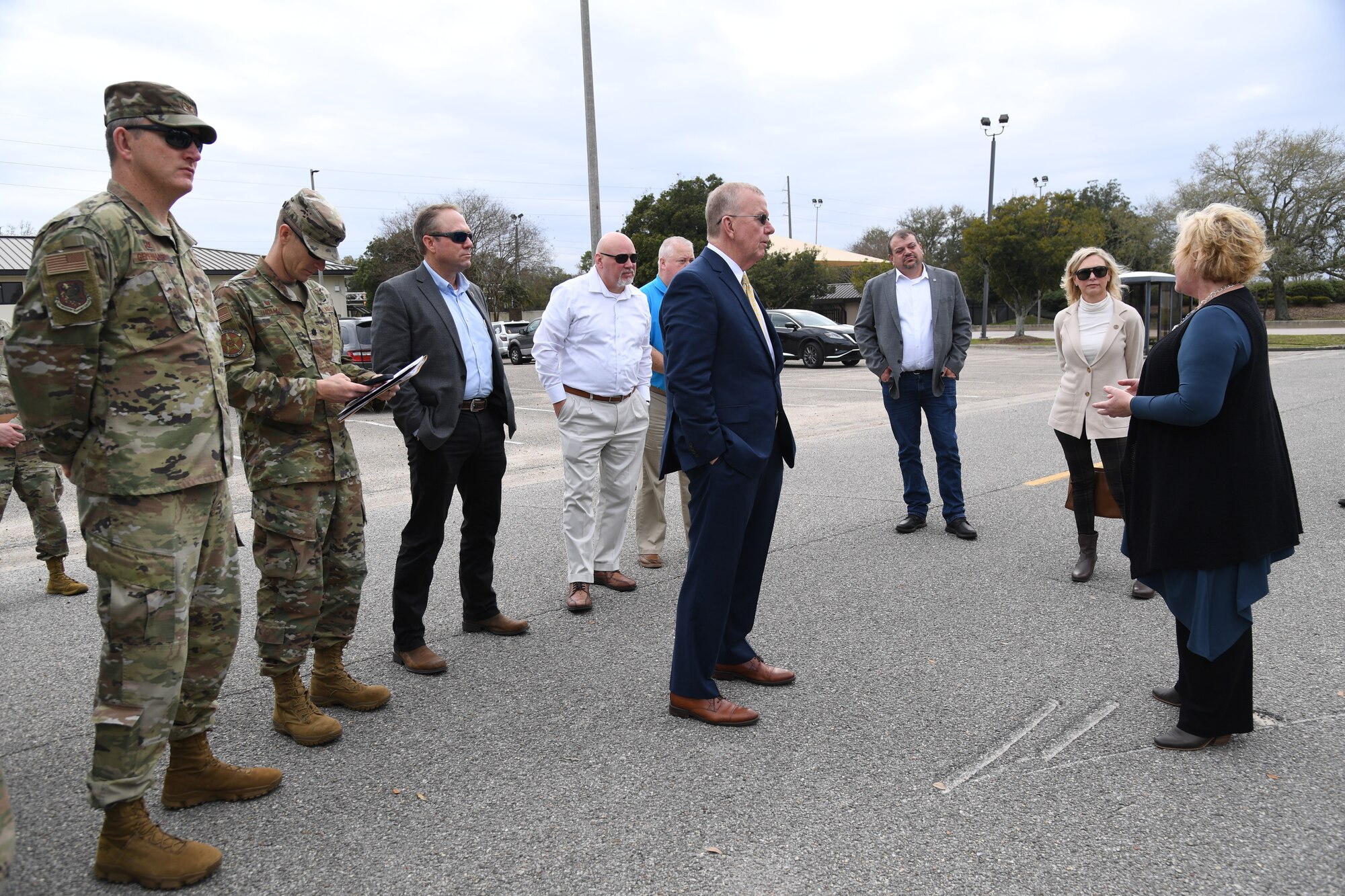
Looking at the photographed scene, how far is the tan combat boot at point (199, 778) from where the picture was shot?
117 inches

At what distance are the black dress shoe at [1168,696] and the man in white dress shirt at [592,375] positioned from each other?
2.73 m

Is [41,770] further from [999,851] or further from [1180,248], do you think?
[1180,248]

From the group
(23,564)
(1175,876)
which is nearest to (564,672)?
(1175,876)

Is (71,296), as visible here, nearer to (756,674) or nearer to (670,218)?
(756,674)

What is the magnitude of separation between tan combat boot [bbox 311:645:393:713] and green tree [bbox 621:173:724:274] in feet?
121

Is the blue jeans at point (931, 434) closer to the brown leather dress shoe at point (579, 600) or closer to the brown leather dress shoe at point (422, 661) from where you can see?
the brown leather dress shoe at point (579, 600)

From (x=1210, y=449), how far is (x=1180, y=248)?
753mm

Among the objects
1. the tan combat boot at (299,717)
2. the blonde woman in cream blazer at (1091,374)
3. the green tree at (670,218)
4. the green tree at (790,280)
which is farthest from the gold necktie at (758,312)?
the green tree at (790,280)

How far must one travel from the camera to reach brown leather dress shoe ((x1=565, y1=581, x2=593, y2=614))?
4.97m

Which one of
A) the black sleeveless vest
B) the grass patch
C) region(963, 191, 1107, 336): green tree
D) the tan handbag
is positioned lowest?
the grass patch

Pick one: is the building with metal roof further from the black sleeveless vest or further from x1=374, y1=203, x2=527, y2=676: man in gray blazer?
the black sleeveless vest

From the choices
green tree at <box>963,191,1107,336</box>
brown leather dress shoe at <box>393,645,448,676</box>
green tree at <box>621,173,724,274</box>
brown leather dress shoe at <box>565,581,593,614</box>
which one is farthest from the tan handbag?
green tree at <box>621,173,724,274</box>

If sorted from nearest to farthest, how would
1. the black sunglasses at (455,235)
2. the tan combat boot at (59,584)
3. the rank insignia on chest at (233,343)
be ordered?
Result: 1. the rank insignia on chest at (233,343)
2. the black sunglasses at (455,235)
3. the tan combat boot at (59,584)

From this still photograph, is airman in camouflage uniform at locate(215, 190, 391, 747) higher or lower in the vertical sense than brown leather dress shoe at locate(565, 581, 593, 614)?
higher
